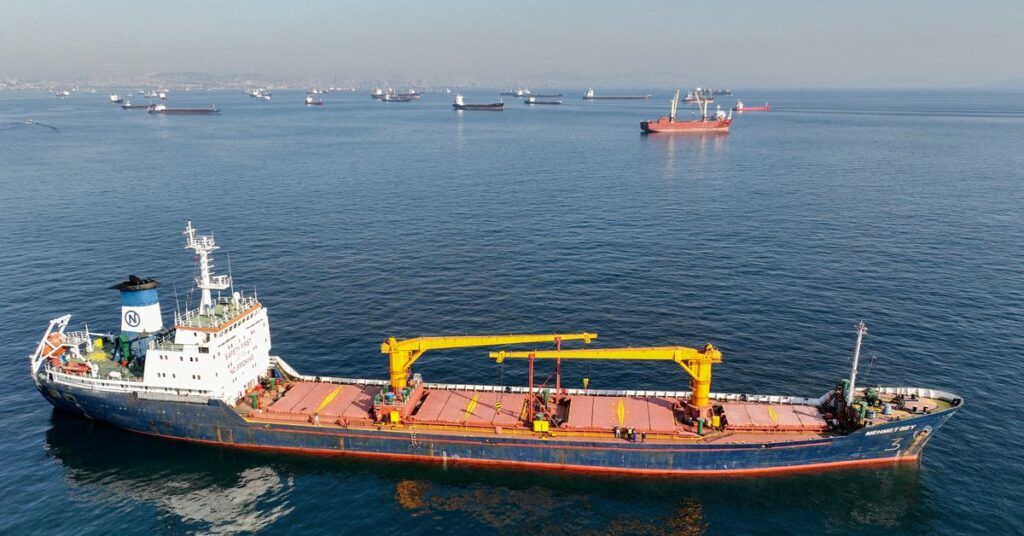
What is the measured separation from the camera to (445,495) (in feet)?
121

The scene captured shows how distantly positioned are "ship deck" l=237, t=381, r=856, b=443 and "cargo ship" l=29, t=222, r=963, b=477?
131 millimetres

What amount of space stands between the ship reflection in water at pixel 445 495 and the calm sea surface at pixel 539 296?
18cm

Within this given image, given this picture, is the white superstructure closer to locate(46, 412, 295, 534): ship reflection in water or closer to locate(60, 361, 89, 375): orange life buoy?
locate(60, 361, 89, 375): orange life buoy

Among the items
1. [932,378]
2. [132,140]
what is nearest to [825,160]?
[932,378]

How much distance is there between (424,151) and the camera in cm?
16675

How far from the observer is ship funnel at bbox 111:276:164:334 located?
43781 mm

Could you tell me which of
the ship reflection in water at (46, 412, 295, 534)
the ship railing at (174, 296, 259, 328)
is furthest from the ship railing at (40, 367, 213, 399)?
the ship railing at (174, 296, 259, 328)

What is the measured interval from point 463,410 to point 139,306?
2583cm

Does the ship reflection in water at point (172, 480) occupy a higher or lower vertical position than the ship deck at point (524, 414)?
lower

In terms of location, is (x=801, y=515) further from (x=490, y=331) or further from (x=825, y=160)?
(x=825, y=160)

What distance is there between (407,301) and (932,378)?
161 ft

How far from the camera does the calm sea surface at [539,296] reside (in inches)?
1405

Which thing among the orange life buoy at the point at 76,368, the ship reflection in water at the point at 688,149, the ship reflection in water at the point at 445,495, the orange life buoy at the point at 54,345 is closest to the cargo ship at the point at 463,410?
the orange life buoy at the point at 76,368

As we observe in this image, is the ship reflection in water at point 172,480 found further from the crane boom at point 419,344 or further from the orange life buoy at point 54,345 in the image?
the crane boom at point 419,344
